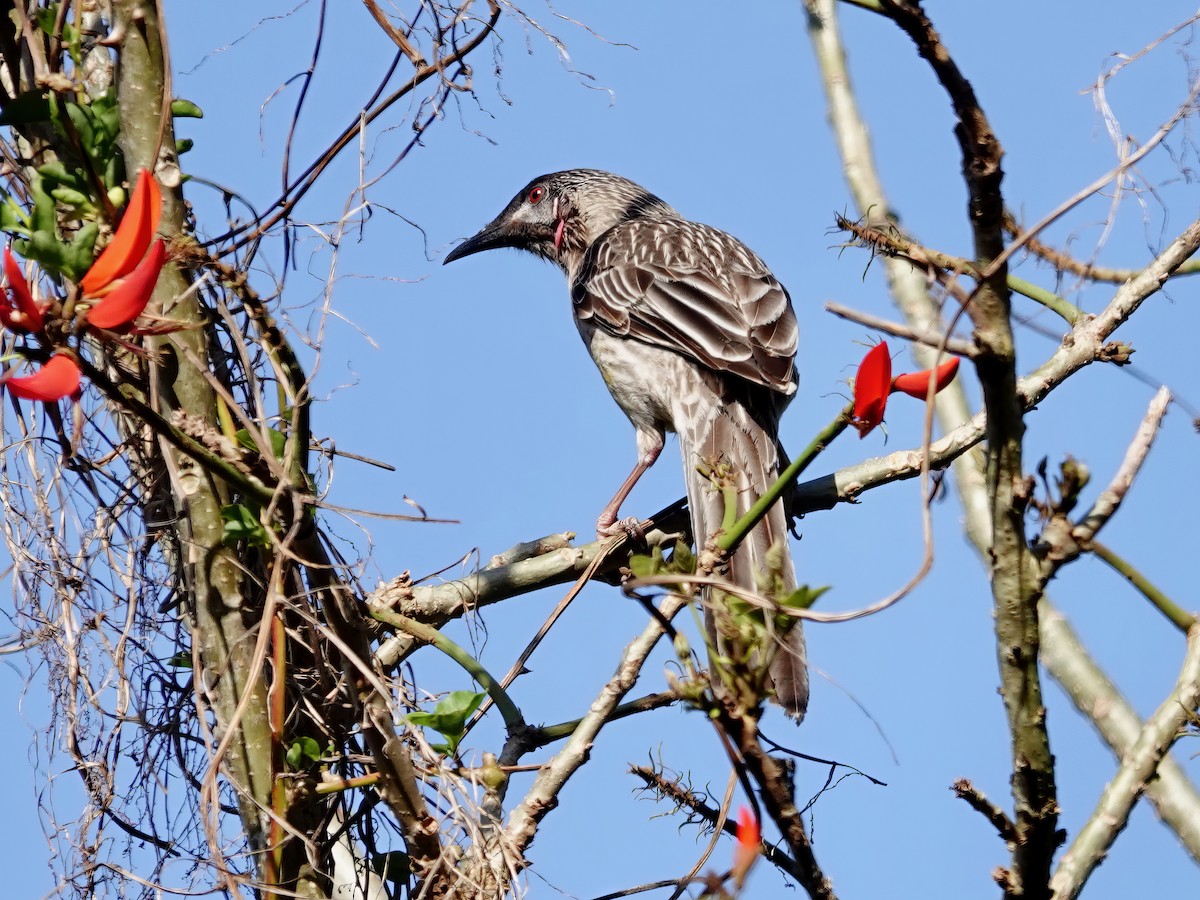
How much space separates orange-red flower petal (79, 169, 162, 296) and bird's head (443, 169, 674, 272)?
223 inches

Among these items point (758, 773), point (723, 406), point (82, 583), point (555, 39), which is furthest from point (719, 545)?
point (723, 406)

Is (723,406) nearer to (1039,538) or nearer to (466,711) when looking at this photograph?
(466,711)

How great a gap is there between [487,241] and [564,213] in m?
0.51

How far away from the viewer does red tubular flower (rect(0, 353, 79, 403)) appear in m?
1.72

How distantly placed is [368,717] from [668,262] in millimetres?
3941

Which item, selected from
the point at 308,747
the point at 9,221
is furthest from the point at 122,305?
the point at 308,747

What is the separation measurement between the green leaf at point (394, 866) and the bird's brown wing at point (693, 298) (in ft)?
8.40

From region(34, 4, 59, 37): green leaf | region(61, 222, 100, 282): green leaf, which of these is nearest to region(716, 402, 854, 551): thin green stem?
region(61, 222, 100, 282): green leaf

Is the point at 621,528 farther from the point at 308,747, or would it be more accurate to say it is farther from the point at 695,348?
the point at 308,747

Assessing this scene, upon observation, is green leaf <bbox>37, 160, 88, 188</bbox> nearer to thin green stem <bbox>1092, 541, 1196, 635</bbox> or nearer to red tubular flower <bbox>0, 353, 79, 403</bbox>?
red tubular flower <bbox>0, 353, 79, 403</bbox>

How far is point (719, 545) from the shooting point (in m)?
2.06

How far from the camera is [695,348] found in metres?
5.41

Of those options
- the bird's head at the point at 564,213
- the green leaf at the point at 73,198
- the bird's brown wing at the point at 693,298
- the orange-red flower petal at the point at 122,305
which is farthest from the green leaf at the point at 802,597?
the bird's head at the point at 564,213

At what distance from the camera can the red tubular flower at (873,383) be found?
1867 mm
